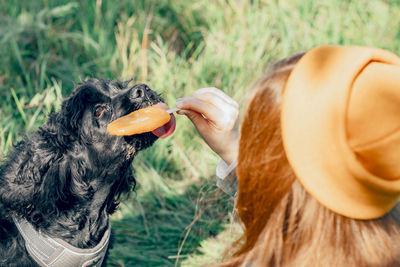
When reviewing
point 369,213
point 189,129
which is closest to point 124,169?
point 369,213

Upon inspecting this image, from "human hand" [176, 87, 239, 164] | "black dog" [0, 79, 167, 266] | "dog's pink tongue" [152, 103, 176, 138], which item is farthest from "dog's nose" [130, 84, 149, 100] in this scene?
"human hand" [176, 87, 239, 164]

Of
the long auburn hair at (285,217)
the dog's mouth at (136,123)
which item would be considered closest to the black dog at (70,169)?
the dog's mouth at (136,123)

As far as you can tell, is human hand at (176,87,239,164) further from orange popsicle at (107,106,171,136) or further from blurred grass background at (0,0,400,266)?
blurred grass background at (0,0,400,266)

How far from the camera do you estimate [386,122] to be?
1.24 metres

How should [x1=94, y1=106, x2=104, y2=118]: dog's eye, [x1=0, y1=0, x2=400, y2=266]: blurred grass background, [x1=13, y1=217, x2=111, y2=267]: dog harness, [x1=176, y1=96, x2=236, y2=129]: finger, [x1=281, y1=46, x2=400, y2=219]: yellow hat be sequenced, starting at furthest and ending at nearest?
1. [x1=0, y1=0, x2=400, y2=266]: blurred grass background
2. [x1=94, y1=106, x2=104, y2=118]: dog's eye
3. [x1=13, y1=217, x2=111, y2=267]: dog harness
4. [x1=176, y1=96, x2=236, y2=129]: finger
5. [x1=281, y1=46, x2=400, y2=219]: yellow hat

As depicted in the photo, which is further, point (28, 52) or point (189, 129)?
point (28, 52)

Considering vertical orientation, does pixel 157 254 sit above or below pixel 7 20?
below

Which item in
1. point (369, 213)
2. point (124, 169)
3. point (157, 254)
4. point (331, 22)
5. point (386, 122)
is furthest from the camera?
point (331, 22)

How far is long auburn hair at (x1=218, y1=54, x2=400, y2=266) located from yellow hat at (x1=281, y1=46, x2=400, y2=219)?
0.40 feet

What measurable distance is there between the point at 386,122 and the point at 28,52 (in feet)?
11.7

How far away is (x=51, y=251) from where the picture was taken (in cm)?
208

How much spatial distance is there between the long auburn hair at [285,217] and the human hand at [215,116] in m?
0.28

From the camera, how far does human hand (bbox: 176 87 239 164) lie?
6.12 ft

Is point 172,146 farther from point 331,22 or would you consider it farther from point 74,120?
point 331,22
